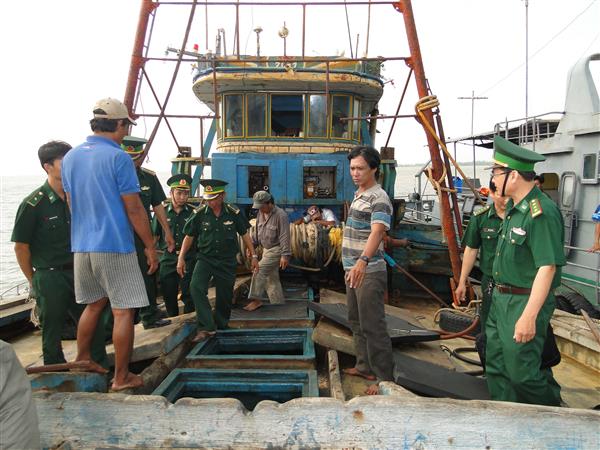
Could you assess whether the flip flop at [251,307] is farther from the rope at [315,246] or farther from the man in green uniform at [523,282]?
the man in green uniform at [523,282]

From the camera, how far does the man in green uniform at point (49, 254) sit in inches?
131

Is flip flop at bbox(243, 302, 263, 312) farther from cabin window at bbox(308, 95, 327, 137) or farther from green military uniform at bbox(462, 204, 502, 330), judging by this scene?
cabin window at bbox(308, 95, 327, 137)

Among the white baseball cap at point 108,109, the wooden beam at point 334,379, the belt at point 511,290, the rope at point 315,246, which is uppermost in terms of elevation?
the white baseball cap at point 108,109

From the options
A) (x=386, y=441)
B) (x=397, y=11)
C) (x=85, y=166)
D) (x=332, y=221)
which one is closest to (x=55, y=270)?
(x=85, y=166)

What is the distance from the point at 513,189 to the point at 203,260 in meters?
3.19

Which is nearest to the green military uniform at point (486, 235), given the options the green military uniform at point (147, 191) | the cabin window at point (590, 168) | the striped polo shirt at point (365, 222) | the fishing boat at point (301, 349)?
the fishing boat at point (301, 349)

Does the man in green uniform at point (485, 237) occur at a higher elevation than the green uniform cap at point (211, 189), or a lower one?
lower

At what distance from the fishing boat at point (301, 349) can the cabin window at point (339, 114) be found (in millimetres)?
28

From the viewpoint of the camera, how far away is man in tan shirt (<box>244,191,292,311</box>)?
590cm

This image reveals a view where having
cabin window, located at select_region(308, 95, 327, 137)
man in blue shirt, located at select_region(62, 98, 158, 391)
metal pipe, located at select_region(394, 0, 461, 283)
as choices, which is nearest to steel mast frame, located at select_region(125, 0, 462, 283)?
metal pipe, located at select_region(394, 0, 461, 283)

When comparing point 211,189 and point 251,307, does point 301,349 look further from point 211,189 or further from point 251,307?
point 211,189

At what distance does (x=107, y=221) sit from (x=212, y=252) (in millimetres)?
1945

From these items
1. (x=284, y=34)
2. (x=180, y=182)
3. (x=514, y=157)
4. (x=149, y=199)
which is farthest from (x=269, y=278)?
(x=284, y=34)

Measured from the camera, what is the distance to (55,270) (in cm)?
339
